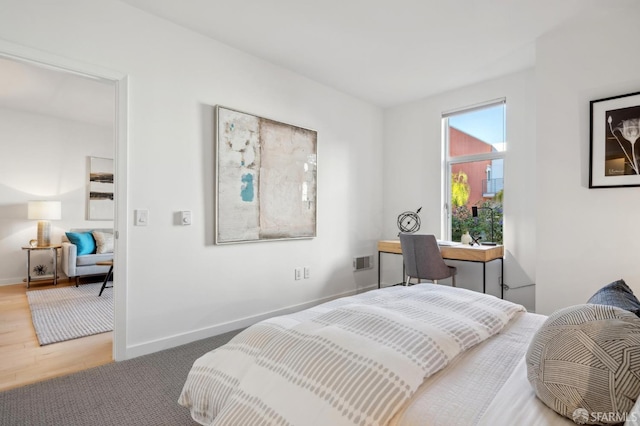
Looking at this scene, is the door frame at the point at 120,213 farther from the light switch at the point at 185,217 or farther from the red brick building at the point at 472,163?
Result: the red brick building at the point at 472,163

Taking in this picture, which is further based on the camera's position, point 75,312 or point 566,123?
point 75,312

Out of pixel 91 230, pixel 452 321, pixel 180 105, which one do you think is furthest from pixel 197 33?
pixel 91 230

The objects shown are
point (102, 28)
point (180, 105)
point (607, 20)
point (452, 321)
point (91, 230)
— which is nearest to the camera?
point (452, 321)

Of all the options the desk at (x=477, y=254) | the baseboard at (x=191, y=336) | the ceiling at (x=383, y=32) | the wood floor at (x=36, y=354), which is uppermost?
the ceiling at (x=383, y=32)

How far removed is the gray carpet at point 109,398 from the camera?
5.49 feet

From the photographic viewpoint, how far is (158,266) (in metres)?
2.49

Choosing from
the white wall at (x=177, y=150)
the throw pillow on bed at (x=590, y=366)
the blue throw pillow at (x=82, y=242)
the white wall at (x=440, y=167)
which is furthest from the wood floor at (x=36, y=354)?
the white wall at (x=440, y=167)

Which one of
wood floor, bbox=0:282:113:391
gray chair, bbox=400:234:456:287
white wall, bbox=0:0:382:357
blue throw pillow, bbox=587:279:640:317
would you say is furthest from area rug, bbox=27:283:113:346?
blue throw pillow, bbox=587:279:640:317

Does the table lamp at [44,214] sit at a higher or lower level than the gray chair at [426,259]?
higher

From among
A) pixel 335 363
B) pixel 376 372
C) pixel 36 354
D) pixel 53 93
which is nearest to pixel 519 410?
pixel 376 372

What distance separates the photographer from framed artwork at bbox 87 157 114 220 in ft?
18.3

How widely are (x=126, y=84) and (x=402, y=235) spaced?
2.68 metres

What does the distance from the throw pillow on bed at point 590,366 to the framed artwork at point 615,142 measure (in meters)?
2.02

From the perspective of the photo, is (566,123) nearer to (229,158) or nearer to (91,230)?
(229,158)
